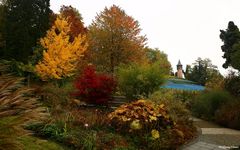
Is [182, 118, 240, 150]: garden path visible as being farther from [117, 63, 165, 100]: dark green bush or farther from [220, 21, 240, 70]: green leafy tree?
[220, 21, 240, 70]: green leafy tree

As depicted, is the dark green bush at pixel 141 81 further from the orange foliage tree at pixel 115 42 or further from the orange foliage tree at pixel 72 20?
the orange foliage tree at pixel 72 20

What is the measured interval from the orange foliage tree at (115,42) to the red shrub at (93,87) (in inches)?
477

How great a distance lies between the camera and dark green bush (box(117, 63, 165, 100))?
20062mm

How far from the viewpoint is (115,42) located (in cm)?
3125

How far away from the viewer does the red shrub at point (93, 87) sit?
18159 millimetres

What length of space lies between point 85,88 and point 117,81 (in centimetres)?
279

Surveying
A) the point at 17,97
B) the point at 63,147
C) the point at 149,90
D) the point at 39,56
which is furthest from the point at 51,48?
the point at 17,97

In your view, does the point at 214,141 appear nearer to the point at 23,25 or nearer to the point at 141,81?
the point at 141,81

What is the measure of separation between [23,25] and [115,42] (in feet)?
26.7

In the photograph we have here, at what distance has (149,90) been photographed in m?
20.3

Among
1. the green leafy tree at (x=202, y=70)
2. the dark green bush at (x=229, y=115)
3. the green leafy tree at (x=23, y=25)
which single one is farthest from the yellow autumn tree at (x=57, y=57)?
the green leafy tree at (x=202, y=70)

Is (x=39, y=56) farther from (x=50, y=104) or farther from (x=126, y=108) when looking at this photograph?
(x=126, y=108)

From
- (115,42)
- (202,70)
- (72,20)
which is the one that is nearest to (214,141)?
(115,42)

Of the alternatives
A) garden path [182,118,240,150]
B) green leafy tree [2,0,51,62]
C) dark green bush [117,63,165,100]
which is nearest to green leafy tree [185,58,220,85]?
green leafy tree [2,0,51,62]
